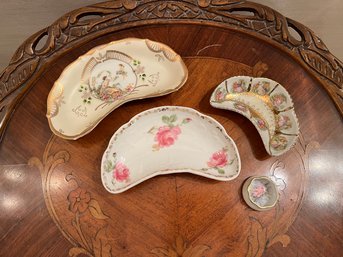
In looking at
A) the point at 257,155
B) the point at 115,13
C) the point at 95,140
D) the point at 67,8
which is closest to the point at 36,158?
the point at 95,140

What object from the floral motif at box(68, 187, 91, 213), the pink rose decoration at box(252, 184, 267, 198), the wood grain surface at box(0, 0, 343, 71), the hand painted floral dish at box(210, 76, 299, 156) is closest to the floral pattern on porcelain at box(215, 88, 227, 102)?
the hand painted floral dish at box(210, 76, 299, 156)

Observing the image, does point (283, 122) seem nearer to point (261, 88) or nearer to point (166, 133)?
point (261, 88)

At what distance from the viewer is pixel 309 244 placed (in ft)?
2.84

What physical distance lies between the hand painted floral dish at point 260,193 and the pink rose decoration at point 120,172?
268 millimetres

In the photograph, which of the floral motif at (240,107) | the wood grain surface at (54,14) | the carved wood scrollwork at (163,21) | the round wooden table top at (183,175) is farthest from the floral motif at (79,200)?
the wood grain surface at (54,14)

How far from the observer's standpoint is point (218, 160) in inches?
35.7

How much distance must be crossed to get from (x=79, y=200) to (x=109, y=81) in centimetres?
29

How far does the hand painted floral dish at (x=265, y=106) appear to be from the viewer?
0.90m

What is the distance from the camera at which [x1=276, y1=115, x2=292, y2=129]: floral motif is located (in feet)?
2.99

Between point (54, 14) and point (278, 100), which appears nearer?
point (278, 100)

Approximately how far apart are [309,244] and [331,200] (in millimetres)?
115

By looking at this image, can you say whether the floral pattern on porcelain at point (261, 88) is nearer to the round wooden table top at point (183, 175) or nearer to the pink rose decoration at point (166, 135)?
the round wooden table top at point (183, 175)

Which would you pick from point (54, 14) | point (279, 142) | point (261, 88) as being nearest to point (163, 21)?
point (261, 88)

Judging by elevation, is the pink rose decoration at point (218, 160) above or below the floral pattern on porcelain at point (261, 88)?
below
